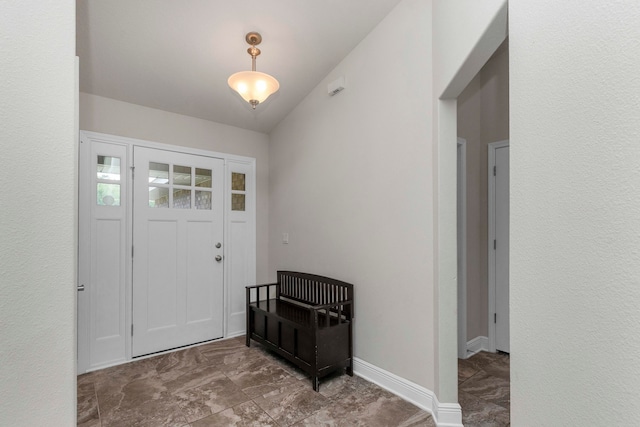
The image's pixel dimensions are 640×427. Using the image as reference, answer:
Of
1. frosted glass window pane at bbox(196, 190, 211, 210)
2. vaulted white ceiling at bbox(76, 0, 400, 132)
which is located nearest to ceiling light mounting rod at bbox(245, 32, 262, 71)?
vaulted white ceiling at bbox(76, 0, 400, 132)

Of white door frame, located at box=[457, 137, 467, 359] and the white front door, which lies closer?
the white front door

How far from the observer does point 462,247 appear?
295 centimetres

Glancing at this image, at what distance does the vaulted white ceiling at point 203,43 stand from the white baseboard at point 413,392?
2661 millimetres

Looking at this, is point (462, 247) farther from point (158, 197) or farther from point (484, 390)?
point (158, 197)

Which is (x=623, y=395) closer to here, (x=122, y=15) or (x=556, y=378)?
(x=556, y=378)

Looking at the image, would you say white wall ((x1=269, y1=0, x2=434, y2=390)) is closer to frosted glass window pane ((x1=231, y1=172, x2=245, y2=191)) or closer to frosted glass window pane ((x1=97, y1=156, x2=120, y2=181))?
frosted glass window pane ((x1=231, y1=172, x2=245, y2=191))

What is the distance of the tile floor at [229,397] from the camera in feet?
6.59

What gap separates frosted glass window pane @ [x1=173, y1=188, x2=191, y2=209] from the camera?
3301 mm

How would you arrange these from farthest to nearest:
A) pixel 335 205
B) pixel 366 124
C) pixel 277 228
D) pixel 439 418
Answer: pixel 277 228
pixel 335 205
pixel 366 124
pixel 439 418

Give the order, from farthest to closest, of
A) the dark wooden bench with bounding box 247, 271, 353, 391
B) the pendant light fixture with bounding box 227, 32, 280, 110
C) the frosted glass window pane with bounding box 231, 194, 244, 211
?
1. the frosted glass window pane with bounding box 231, 194, 244, 211
2. the dark wooden bench with bounding box 247, 271, 353, 391
3. the pendant light fixture with bounding box 227, 32, 280, 110

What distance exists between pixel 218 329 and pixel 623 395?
348 cm

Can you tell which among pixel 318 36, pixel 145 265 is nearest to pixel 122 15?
pixel 318 36

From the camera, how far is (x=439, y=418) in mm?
1875

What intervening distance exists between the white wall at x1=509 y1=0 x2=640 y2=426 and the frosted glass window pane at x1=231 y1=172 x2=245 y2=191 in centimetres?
→ 313
